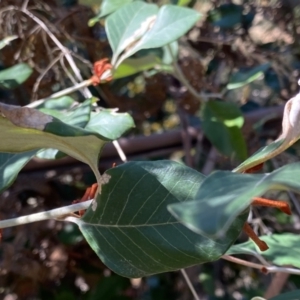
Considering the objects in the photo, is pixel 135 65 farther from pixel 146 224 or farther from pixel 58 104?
pixel 146 224

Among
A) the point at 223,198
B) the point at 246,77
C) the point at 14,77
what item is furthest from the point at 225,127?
the point at 223,198

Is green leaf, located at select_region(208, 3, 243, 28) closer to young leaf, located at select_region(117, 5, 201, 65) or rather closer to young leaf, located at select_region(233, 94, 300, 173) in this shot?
young leaf, located at select_region(117, 5, 201, 65)

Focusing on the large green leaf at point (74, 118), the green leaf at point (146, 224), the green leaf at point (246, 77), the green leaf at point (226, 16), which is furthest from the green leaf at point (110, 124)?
the green leaf at point (226, 16)

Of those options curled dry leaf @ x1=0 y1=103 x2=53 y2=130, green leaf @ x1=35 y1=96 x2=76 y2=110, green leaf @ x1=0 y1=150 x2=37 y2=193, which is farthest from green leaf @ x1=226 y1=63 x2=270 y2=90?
curled dry leaf @ x1=0 y1=103 x2=53 y2=130

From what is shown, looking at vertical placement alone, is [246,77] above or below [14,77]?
below

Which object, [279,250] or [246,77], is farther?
[246,77]

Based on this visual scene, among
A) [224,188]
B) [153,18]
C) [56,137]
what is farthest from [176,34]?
[224,188]
